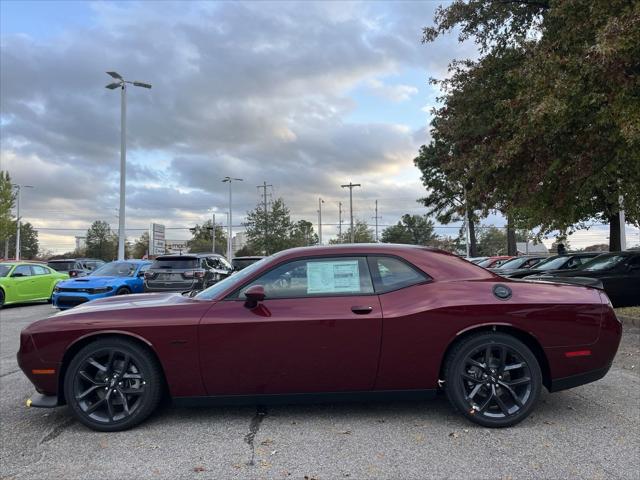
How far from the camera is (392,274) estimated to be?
4.09 metres

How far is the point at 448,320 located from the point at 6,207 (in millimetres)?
40317

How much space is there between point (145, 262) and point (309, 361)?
11.7m

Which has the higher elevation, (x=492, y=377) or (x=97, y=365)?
(x=97, y=365)

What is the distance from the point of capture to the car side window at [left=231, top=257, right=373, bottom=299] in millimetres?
4023

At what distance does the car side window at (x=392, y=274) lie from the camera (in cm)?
404

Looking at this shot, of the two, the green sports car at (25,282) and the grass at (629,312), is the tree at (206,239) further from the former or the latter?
the grass at (629,312)

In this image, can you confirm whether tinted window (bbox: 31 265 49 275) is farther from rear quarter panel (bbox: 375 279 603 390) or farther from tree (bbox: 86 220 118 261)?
tree (bbox: 86 220 118 261)

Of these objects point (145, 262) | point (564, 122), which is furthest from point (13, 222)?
point (564, 122)

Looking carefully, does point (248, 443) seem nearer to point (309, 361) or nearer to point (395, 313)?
point (309, 361)

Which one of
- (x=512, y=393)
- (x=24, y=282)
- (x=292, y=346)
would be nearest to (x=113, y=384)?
(x=292, y=346)

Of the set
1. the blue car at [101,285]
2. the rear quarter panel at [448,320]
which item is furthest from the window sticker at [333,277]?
the blue car at [101,285]

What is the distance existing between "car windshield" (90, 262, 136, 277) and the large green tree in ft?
31.1

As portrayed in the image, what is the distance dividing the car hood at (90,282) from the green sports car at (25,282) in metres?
2.90

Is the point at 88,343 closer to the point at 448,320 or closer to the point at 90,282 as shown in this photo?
the point at 448,320
